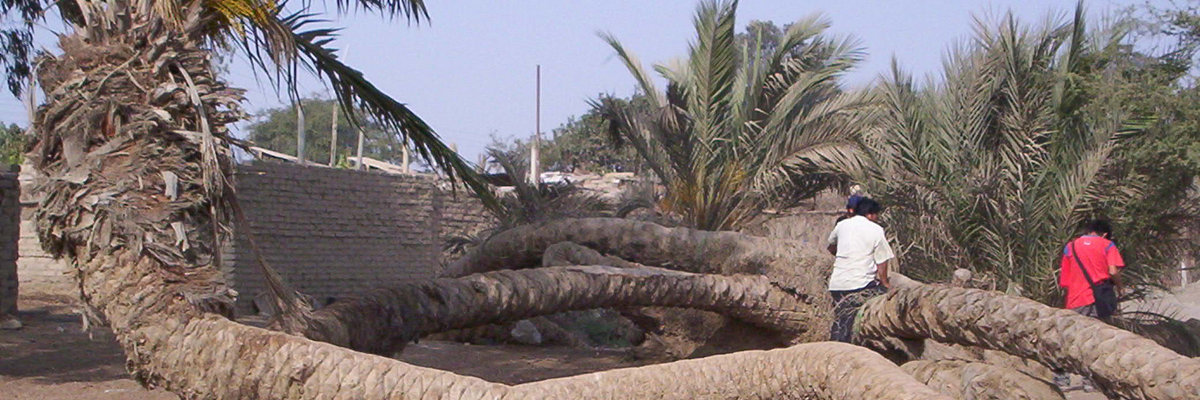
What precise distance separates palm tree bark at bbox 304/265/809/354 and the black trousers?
34.4 inches

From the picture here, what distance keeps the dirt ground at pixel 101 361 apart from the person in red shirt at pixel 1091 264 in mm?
745

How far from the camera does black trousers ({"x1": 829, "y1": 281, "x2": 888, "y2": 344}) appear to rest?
Result: 7.29m

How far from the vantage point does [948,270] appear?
1060 centimetres

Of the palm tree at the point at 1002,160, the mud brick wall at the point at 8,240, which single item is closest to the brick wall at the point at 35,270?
the mud brick wall at the point at 8,240

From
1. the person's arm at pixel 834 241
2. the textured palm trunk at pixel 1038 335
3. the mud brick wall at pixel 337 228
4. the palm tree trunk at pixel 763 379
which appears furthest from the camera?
the mud brick wall at pixel 337 228

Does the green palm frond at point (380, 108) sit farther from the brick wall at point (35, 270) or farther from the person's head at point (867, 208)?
the brick wall at point (35, 270)

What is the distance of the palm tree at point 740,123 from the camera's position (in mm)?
11961

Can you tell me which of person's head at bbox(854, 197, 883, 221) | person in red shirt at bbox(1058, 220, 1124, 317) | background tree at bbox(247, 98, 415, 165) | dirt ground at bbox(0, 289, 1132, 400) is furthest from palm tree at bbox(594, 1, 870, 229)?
background tree at bbox(247, 98, 415, 165)

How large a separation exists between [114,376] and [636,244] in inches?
164

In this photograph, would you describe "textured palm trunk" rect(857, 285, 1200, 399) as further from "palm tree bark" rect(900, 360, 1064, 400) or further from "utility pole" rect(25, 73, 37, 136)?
"utility pole" rect(25, 73, 37, 136)

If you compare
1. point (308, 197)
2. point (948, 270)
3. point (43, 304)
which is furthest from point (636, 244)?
point (43, 304)

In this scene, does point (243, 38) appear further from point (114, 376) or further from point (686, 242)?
point (686, 242)

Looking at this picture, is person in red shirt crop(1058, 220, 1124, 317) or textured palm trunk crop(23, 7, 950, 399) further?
person in red shirt crop(1058, 220, 1124, 317)

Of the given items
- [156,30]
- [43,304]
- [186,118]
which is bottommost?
[43,304]
